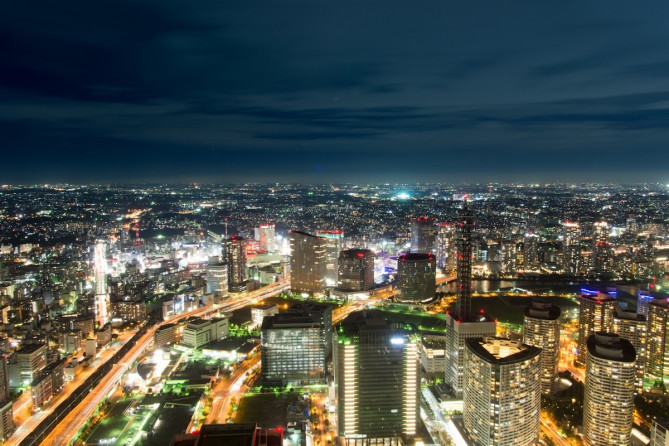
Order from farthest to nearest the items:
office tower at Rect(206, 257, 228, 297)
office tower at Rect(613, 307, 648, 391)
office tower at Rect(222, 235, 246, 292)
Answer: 1. office tower at Rect(222, 235, 246, 292)
2. office tower at Rect(206, 257, 228, 297)
3. office tower at Rect(613, 307, 648, 391)

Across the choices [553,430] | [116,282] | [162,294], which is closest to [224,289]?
[162,294]

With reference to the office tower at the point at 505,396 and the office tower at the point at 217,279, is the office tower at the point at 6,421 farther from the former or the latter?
the office tower at the point at 217,279

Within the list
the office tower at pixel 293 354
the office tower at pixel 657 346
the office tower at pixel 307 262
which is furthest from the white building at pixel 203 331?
the office tower at pixel 657 346

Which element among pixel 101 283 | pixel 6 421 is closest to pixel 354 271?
pixel 101 283

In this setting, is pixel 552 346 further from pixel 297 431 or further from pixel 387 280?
pixel 387 280

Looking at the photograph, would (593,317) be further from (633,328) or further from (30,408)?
(30,408)

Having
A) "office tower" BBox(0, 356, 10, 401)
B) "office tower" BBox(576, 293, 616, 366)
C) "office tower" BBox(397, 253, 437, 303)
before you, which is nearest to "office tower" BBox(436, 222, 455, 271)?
"office tower" BBox(397, 253, 437, 303)

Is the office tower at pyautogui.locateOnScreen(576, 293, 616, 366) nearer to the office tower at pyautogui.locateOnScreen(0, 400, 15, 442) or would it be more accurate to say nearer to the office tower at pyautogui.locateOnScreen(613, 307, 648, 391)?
the office tower at pyautogui.locateOnScreen(613, 307, 648, 391)
